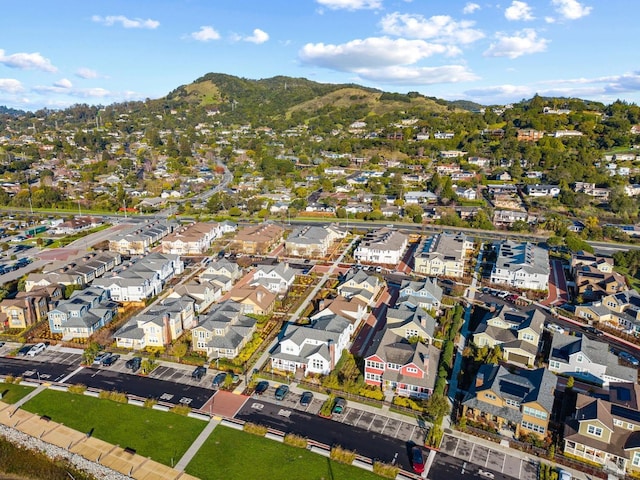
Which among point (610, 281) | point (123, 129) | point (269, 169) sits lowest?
point (610, 281)

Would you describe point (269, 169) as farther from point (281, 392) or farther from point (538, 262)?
point (281, 392)

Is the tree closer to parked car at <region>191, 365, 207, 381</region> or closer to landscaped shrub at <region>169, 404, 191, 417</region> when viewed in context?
landscaped shrub at <region>169, 404, 191, 417</region>

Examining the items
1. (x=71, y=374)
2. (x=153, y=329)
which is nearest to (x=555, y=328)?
(x=153, y=329)

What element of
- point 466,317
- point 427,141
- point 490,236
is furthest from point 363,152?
point 466,317

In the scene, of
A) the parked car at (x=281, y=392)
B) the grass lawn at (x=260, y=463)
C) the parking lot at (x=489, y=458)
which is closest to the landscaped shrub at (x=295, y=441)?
the grass lawn at (x=260, y=463)

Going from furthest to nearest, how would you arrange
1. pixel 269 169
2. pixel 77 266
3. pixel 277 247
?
pixel 269 169, pixel 277 247, pixel 77 266

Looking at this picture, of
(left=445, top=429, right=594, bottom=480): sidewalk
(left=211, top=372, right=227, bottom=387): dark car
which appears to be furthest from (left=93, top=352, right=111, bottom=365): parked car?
(left=445, top=429, right=594, bottom=480): sidewalk

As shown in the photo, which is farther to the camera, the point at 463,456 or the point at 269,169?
the point at 269,169
